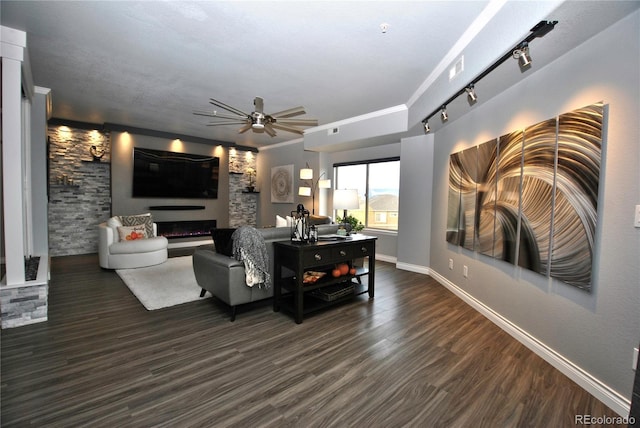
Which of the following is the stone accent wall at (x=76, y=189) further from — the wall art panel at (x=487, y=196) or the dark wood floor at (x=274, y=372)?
the wall art panel at (x=487, y=196)

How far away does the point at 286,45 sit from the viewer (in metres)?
2.92

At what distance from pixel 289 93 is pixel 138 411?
13.0 feet

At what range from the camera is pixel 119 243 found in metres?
4.98

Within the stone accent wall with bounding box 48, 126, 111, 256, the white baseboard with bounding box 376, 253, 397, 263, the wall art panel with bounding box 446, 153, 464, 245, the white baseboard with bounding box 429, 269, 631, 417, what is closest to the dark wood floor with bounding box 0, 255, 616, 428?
the white baseboard with bounding box 429, 269, 631, 417

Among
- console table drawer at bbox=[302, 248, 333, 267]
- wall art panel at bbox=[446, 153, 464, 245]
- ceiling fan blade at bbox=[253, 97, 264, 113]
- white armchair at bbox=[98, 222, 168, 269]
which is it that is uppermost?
ceiling fan blade at bbox=[253, 97, 264, 113]

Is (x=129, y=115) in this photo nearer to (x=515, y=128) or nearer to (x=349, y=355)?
(x=349, y=355)

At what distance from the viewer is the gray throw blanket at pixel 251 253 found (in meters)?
3.05

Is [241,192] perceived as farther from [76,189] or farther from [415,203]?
[415,203]

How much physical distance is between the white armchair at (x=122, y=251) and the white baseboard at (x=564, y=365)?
525 cm

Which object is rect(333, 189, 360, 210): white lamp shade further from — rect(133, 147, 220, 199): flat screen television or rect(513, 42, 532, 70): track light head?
rect(133, 147, 220, 199): flat screen television

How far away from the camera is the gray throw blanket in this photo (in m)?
3.05

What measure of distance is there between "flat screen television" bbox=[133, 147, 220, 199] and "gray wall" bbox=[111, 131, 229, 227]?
124 millimetres

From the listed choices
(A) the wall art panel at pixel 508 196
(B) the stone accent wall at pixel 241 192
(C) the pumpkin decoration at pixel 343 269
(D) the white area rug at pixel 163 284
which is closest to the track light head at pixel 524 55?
(A) the wall art panel at pixel 508 196

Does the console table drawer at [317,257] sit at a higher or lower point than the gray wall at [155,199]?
lower
